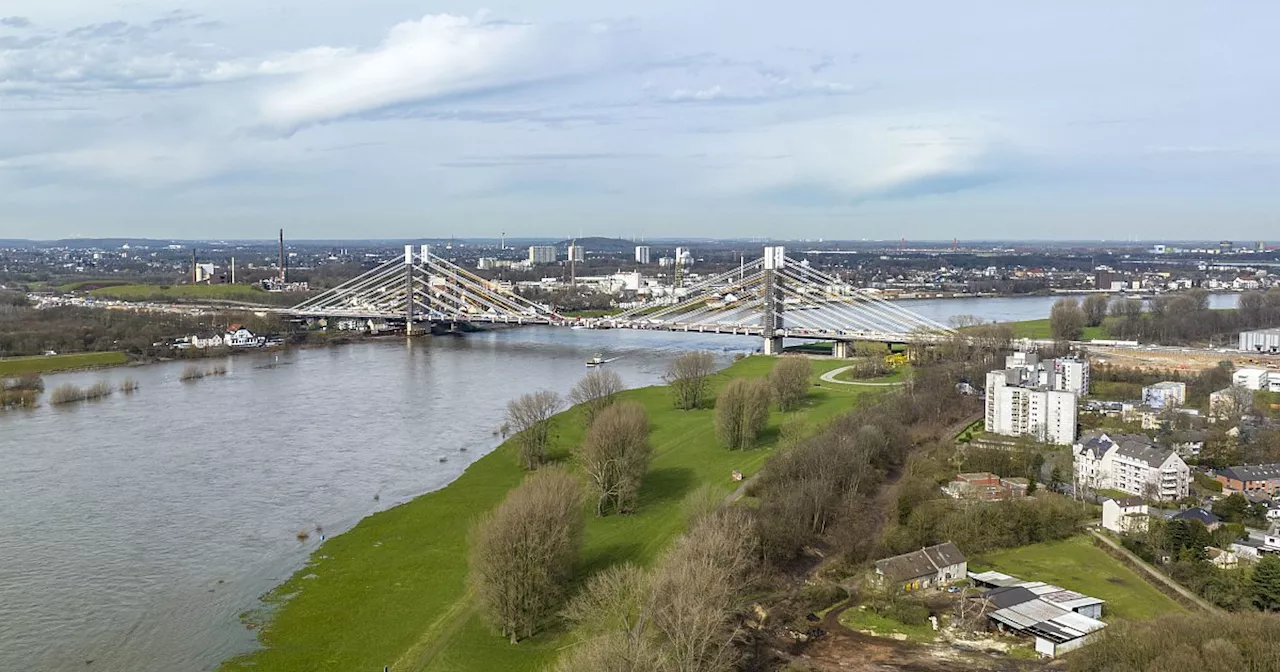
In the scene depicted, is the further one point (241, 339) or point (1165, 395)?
point (241, 339)

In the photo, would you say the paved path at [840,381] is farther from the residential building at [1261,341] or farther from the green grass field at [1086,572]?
the residential building at [1261,341]

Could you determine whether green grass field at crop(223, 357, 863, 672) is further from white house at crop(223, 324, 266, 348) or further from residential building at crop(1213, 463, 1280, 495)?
white house at crop(223, 324, 266, 348)

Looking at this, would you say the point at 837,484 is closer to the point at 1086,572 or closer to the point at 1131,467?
the point at 1086,572

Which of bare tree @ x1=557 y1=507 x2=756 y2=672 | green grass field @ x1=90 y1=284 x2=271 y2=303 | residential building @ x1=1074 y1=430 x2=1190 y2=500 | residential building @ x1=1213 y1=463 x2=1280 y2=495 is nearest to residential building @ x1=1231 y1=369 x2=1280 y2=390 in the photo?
residential building @ x1=1074 y1=430 x2=1190 y2=500

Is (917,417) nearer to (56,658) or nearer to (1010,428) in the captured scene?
(1010,428)

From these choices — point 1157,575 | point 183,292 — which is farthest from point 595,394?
point 183,292

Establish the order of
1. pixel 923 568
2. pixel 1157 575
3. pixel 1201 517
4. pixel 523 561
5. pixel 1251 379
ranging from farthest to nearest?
pixel 1251 379 < pixel 1201 517 < pixel 1157 575 < pixel 923 568 < pixel 523 561
